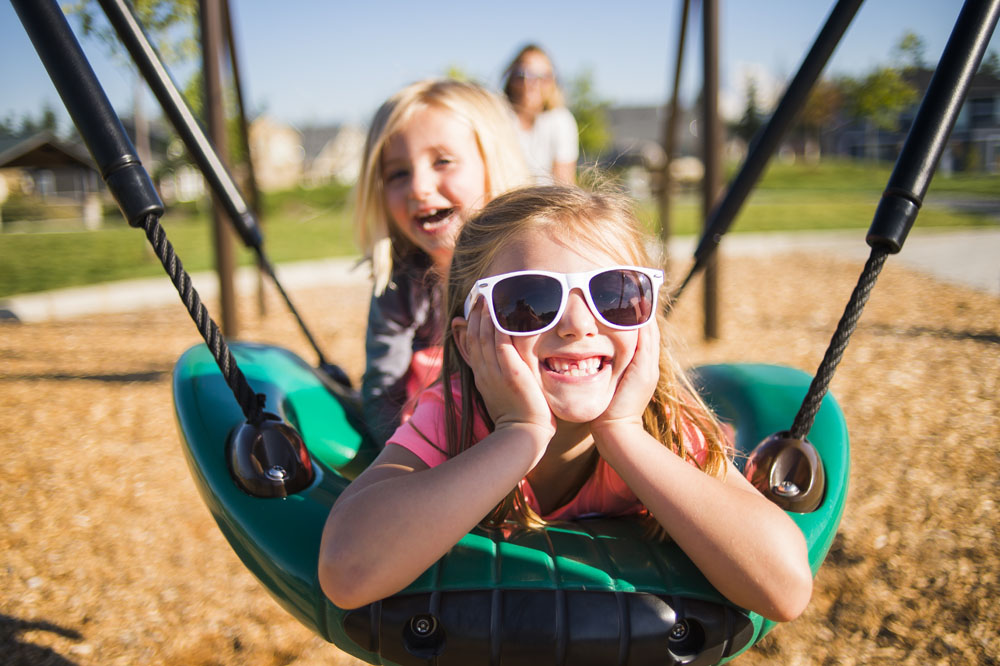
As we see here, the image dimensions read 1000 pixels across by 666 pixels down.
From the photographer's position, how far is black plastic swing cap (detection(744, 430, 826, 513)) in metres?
1.12

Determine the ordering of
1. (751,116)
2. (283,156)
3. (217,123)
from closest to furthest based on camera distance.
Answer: (217,123), (751,116), (283,156)

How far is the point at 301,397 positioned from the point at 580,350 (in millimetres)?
862

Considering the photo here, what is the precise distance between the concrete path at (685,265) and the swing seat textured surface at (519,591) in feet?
12.0

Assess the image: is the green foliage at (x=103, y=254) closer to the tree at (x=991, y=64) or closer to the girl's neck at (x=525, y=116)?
the girl's neck at (x=525, y=116)

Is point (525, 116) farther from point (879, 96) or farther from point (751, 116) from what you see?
point (751, 116)

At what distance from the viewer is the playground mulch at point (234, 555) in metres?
1.70

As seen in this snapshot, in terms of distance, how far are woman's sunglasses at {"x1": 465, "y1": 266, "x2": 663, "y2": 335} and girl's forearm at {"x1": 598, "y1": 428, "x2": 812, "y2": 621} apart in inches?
7.8

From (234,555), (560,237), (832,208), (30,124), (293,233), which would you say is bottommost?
(293,233)

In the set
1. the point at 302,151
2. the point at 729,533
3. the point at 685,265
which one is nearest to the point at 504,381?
the point at 729,533

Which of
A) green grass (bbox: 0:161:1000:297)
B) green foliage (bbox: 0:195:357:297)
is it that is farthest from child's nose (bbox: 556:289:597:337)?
green foliage (bbox: 0:195:357:297)

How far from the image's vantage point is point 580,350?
1.02 metres

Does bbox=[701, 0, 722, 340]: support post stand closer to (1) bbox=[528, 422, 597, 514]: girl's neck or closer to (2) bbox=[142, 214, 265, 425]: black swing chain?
(1) bbox=[528, 422, 597, 514]: girl's neck

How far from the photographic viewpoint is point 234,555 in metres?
2.19

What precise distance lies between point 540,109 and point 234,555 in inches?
111
